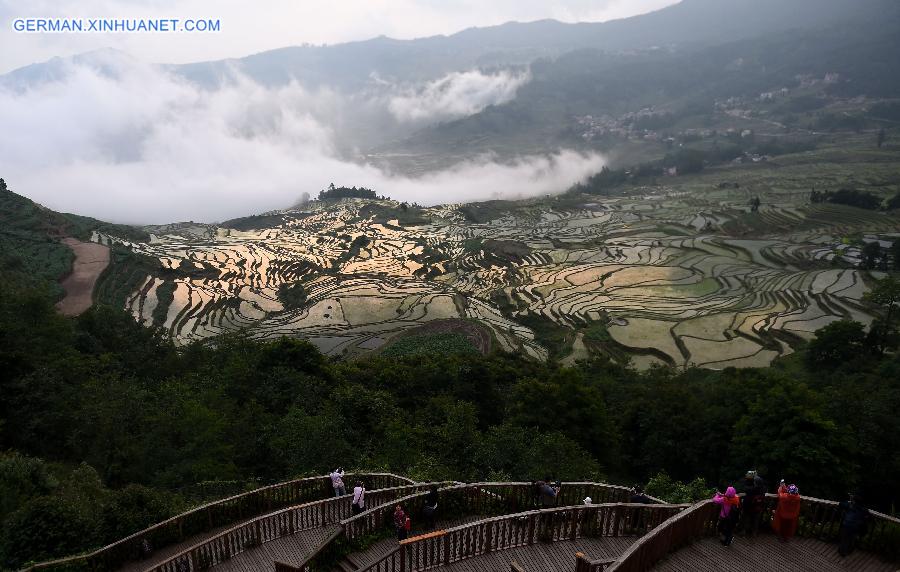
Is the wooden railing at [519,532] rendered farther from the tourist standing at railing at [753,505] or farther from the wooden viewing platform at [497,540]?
the tourist standing at railing at [753,505]

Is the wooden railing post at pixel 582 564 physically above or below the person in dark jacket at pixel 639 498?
above

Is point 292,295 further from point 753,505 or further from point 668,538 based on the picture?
point 668,538

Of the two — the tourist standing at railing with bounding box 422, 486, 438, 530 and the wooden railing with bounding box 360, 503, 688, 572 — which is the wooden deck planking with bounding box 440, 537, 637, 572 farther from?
the tourist standing at railing with bounding box 422, 486, 438, 530

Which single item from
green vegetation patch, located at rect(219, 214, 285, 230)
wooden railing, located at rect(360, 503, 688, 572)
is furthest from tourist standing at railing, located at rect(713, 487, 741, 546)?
green vegetation patch, located at rect(219, 214, 285, 230)

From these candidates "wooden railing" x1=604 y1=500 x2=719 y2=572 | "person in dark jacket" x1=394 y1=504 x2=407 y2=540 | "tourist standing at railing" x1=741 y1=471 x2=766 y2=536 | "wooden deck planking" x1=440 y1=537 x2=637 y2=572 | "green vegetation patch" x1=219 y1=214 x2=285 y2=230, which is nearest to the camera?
"wooden railing" x1=604 y1=500 x2=719 y2=572

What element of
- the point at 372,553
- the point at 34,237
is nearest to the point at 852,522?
the point at 372,553

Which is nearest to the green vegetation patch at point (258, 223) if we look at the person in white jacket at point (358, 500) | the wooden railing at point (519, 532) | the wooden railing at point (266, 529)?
the wooden railing at point (266, 529)

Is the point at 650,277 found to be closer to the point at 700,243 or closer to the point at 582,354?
the point at 700,243
